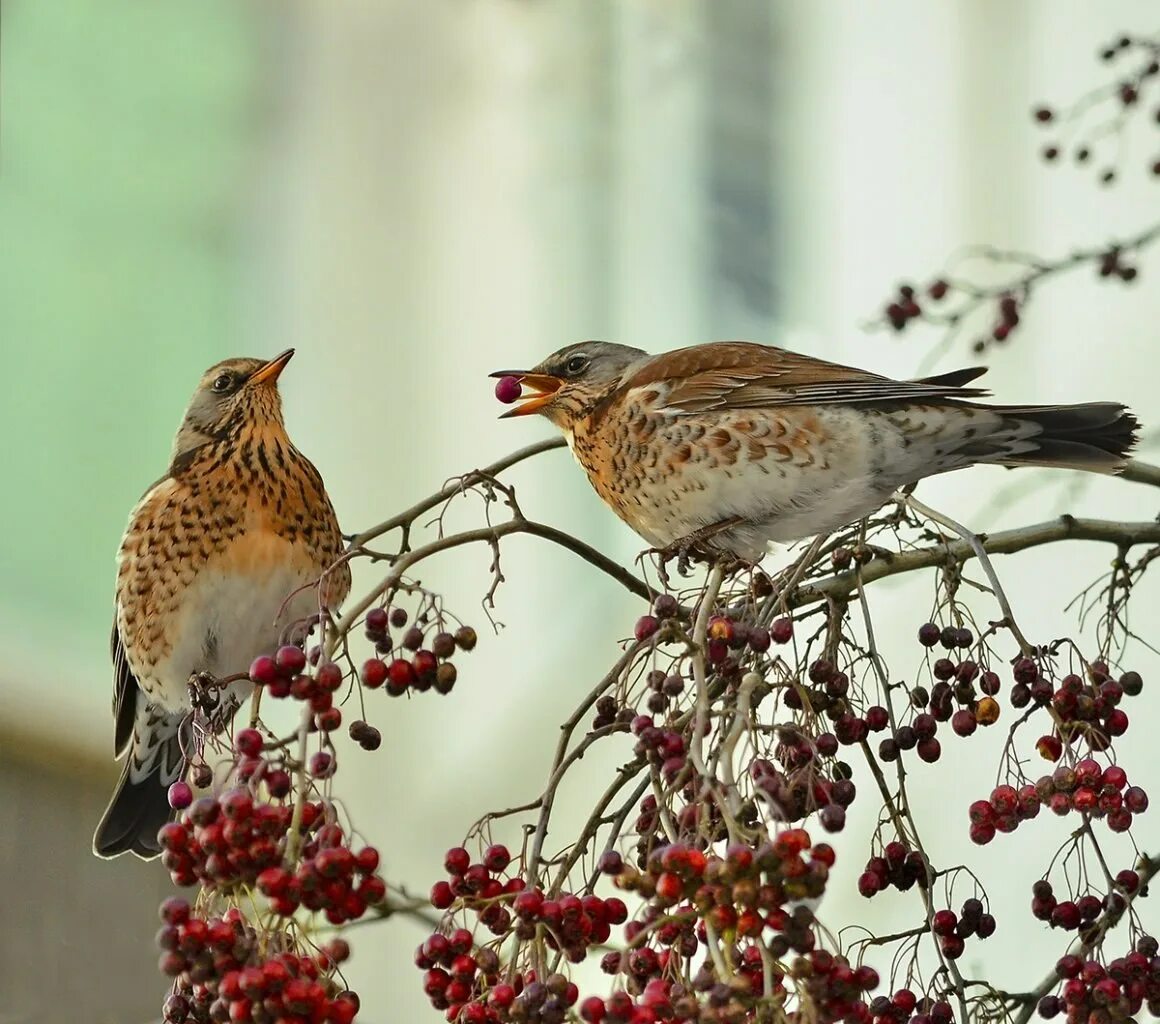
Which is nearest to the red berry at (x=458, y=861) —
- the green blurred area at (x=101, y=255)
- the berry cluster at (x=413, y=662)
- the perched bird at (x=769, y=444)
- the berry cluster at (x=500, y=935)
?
the berry cluster at (x=500, y=935)

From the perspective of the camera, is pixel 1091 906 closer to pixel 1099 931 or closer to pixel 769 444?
pixel 1099 931

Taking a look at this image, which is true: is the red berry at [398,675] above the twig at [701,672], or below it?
above

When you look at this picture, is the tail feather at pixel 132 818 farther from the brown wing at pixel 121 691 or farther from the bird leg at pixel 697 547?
the bird leg at pixel 697 547

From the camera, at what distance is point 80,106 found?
4.04 meters

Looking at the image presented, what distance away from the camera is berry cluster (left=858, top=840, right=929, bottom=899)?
3.62 feet

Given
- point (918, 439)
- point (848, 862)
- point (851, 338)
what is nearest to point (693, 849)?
point (918, 439)

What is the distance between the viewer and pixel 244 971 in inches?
36.3

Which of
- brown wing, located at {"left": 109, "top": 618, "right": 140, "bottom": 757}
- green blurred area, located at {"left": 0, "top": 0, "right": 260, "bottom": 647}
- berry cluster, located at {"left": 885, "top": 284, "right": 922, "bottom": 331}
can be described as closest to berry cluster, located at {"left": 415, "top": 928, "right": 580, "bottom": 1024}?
brown wing, located at {"left": 109, "top": 618, "right": 140, "bottom": 757}

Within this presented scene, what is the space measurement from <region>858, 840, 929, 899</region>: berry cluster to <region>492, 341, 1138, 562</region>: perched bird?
0.44 m

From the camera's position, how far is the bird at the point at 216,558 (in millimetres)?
1793

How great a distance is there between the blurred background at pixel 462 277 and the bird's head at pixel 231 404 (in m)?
1.45

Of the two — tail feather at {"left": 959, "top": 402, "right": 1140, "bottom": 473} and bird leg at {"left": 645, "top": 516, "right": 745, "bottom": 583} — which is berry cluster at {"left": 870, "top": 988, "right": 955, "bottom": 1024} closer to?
bird leg at {"left": 645, "top": 516, "right": 745, "bottom": 583}

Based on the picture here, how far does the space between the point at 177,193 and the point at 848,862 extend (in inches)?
94.1

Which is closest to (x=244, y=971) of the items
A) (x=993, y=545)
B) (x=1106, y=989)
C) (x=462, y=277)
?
(x=1106, y=989)
